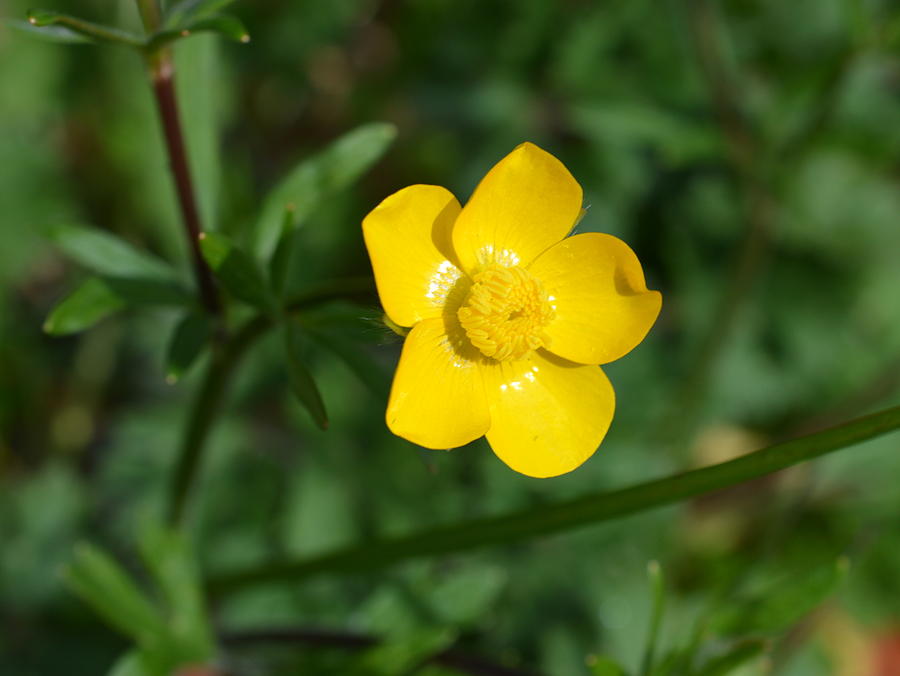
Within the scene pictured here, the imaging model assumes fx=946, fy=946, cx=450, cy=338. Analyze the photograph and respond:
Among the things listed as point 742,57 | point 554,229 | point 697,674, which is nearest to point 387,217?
point 554,229

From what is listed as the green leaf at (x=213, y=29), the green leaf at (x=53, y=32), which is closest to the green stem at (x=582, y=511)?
the green leaf at (x=213, y=29)

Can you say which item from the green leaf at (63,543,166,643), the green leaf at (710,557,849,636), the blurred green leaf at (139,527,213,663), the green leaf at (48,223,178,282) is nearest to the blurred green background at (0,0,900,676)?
the blurred green leaf at (139,527,213,663)

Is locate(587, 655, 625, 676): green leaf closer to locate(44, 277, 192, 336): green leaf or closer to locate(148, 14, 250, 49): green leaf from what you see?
locate(44, 277, 192, 336): green leaf

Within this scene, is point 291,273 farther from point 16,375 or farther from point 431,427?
point 431,427

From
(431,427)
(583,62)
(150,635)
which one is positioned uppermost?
(431,427)

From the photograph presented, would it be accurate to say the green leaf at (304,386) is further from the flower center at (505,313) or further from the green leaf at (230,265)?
the flower center at (505,313)
